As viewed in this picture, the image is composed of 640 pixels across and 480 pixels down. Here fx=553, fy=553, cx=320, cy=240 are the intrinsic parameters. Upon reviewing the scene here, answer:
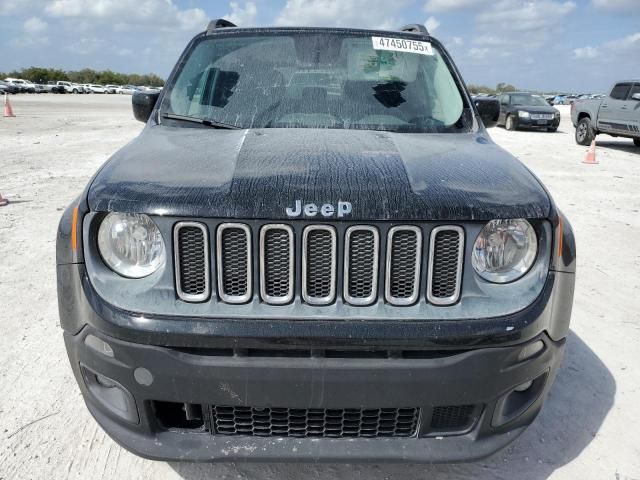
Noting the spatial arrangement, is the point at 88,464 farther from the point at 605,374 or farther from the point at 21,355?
the point at 605,374

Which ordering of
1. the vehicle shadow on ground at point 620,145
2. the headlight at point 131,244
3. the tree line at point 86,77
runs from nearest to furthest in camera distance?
the headlight at point 131,244, the vehicle shadow on ground at point 620,145, the tree line at point 86,77

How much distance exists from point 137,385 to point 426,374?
96 cm

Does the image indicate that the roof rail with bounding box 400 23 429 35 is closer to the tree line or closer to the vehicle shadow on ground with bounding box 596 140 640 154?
the vehicle shadow on ground with bounding box 596 140 640 154

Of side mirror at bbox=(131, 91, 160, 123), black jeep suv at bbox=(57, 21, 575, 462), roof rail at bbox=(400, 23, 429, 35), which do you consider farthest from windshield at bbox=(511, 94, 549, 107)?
black jeep suv at bbox=(57, 21, 575, 462)

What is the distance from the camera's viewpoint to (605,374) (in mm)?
3223

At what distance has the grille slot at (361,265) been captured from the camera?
179 centimetres

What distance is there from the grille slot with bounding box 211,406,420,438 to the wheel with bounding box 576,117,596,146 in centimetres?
1552

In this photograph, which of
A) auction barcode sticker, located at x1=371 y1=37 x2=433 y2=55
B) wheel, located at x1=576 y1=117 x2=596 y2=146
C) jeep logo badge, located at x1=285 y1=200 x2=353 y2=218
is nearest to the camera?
jeep logo badge, located at x1=285 y1=200 x2=353 y2=218

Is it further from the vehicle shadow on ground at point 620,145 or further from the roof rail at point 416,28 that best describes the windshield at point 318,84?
the vehicle shadow on ground at point 620,145

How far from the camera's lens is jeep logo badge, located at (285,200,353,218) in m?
1.75

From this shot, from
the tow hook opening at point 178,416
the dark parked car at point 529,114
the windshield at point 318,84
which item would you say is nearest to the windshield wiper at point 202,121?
the windshield at point 318,84

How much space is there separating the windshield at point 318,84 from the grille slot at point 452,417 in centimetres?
147

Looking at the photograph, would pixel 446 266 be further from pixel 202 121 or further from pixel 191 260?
pixel 202 121

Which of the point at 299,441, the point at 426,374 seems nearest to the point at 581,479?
the point at 426,374
